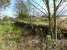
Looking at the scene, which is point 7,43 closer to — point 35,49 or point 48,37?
point 35,49

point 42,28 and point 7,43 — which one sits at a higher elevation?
point 42,28

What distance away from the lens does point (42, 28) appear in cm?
286

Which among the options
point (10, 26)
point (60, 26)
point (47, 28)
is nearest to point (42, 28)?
point (47, 28)

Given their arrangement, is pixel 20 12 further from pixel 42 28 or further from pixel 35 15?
pixel 42 28

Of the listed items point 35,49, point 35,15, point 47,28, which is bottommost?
point 35,49

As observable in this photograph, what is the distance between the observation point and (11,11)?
290 cm

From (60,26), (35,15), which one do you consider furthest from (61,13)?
(35,15)

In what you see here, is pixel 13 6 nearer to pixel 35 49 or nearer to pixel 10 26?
pixel 10 26

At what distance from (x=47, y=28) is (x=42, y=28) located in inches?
2.9

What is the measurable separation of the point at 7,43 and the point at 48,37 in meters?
0.61

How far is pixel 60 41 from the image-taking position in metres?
2.80

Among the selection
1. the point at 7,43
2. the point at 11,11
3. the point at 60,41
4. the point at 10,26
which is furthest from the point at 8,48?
the point at 60,41

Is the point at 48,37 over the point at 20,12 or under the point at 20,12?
under

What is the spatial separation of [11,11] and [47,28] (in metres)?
0.60
